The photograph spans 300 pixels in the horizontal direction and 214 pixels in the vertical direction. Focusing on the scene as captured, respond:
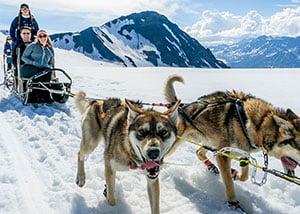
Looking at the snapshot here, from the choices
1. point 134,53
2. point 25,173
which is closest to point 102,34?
point 134,53

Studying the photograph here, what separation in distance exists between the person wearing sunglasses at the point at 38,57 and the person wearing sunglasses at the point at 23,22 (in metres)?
1.47

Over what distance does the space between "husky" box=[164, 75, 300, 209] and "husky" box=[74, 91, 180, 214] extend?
3.31ft

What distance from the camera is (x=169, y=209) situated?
388 centimetres

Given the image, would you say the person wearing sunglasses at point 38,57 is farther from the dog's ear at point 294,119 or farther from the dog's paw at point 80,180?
the dog's ear at point 294,119

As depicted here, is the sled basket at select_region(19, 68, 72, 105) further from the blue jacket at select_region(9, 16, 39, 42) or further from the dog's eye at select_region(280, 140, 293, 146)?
the dog's eye at select_region(280, 140, 293, 146)

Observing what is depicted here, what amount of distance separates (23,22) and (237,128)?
24.3 feet

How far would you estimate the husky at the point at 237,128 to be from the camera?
3.62 metres

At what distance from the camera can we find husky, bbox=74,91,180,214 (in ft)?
10.5

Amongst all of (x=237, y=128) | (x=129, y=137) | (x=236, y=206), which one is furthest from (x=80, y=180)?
(x=237, y=128)

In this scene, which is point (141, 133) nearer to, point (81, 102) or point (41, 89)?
point (81, 102)

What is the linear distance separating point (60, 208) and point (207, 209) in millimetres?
1511

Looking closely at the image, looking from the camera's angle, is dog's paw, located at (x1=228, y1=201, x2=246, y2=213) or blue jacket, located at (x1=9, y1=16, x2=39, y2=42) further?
blue jacket, located at (x1=9, y1=16, x2=39, y2=42)

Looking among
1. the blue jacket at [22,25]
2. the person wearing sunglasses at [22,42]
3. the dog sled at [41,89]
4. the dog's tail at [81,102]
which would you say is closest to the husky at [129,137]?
the dog's tail at [81,102]

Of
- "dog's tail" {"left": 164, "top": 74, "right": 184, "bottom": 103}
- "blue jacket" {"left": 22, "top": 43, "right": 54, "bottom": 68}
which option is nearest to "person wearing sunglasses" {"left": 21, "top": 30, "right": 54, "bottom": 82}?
"blue jacket" {"left": 22, "top": 43, "right": 54, "bottom": 68}
